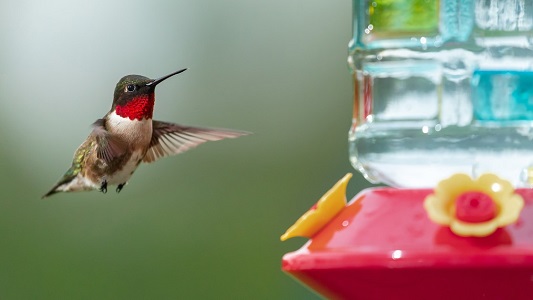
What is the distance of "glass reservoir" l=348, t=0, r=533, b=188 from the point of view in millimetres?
4027

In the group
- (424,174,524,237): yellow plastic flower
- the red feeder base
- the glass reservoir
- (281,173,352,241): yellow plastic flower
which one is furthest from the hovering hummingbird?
(424,174,524,237): yellow plastic flower

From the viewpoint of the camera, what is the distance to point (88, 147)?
5.55 metres

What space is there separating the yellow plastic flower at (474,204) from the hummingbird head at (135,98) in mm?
2178

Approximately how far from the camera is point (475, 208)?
3113 mm

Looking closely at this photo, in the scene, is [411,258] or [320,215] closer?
[411,258]

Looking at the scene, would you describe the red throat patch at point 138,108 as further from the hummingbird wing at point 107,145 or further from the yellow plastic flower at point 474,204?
the yellow plastic flower at point 474,204

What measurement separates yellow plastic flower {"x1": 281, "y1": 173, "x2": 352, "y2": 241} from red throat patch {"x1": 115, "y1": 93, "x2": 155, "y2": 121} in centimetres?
182

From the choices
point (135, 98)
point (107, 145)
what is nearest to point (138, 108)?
point (135, 98)

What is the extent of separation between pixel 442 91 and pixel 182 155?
11.5 metres

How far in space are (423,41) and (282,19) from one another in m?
14.2

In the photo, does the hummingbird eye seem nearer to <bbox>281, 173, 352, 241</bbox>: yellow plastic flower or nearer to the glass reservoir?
the glass reservoir

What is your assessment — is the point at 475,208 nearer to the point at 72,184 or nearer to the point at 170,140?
the point at 170,140

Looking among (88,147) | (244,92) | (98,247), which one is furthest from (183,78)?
(88,147)

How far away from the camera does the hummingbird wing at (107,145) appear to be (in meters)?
5.20
